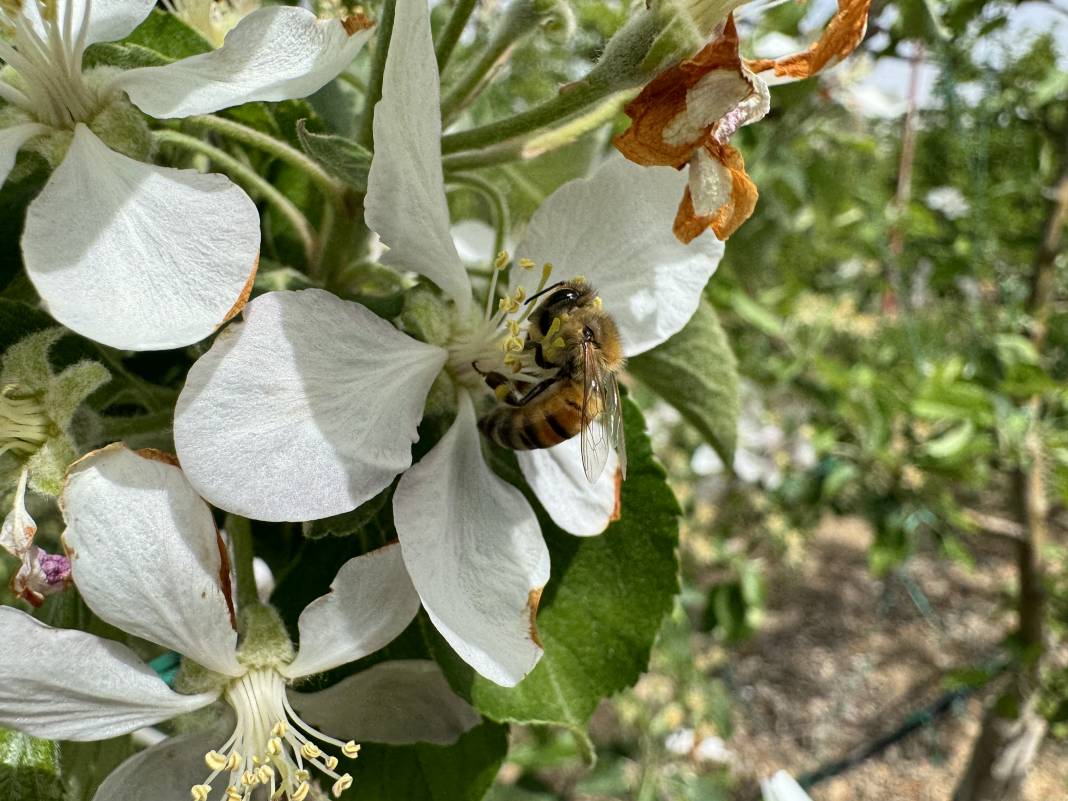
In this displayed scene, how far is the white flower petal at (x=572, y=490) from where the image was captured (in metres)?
0.64

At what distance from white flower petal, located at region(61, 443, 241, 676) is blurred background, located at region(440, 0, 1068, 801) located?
482mm

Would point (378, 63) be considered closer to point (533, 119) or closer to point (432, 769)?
point (533, 119)

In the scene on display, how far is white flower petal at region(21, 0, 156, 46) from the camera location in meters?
0.58

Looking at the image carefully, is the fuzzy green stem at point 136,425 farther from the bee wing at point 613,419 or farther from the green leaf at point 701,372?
the green leaf at point 701,372

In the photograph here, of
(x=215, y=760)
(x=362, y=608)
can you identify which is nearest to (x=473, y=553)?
(x=362, y=608)

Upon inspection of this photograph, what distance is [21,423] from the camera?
52 centimetres

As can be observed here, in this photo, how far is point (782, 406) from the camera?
320 cm

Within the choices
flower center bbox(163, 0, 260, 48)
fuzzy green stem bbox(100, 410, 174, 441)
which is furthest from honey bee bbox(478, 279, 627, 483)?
flower center bbox(163, 0, 260, 48)

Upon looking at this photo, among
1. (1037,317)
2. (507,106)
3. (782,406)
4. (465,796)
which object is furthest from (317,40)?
(782,406)

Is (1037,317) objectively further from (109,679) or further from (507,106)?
(109,679)

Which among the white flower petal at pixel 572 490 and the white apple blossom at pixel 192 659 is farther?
the white flower petal at pixel 572 490

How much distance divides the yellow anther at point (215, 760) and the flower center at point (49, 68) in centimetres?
37

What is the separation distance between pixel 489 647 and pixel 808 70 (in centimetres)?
39

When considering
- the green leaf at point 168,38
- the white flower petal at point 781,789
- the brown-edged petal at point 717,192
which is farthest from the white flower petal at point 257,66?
the white flower petal at point 781,789
